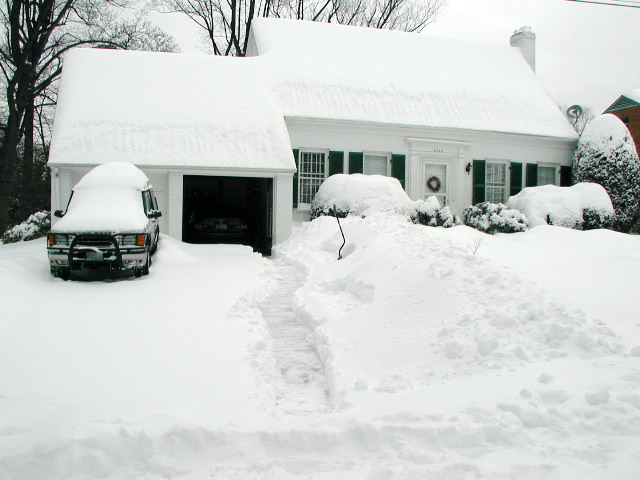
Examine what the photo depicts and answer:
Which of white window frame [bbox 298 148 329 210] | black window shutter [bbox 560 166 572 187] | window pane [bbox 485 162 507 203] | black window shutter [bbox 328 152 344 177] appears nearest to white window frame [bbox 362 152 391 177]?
black window shutter [bbox 328 152 344 177]

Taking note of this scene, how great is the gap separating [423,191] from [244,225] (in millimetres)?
6724

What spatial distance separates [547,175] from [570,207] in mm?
4445

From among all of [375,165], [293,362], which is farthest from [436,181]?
[293,362]

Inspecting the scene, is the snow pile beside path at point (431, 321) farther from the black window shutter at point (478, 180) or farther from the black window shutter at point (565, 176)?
the black window shutter at point (565, 176)

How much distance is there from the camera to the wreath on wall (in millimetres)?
19161

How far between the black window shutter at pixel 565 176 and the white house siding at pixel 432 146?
0.66 ft

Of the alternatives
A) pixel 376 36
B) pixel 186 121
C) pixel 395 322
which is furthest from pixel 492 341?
pixel 376 36

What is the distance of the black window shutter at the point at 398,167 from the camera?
60.8ft

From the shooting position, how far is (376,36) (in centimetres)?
2178

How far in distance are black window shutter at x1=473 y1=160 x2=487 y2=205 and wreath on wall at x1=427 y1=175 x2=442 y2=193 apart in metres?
1.28

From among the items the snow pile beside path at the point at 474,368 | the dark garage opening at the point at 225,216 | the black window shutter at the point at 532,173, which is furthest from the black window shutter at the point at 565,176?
the snow pile beside path at the point at 474,368

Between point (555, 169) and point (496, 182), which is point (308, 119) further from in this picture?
point (555, 169)

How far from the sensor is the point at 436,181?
63.1 feet

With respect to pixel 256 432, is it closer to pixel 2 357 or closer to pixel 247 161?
pixel 2 357
